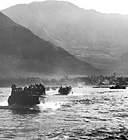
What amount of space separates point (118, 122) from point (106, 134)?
1488 centimetres

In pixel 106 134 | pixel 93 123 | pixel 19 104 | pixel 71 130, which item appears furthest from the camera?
pixel 19 104

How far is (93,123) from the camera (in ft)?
220

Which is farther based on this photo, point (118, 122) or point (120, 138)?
point (118, 122)

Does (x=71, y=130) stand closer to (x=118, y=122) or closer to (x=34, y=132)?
(x=34, y=132)

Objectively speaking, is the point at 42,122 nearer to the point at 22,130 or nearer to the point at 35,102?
the point at 22,130

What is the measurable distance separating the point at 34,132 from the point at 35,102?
5139 cm

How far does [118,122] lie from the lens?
2687 inches

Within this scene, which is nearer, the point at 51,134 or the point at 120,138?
the point at 120,138

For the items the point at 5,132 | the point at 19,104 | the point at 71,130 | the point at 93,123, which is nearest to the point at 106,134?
the point at 71,130

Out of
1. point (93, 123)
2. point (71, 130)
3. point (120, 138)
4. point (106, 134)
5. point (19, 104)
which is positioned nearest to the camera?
point (120, 138)

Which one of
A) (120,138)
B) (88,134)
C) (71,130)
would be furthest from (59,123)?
(120,138)

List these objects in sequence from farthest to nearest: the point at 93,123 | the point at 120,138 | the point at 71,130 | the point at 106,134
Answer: the point at 93,123 → the point at 71,130 → the point at 106,134 → the point at 120,138

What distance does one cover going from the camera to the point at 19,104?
339 ft

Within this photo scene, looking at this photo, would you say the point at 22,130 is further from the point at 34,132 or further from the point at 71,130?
the point at 71,130
